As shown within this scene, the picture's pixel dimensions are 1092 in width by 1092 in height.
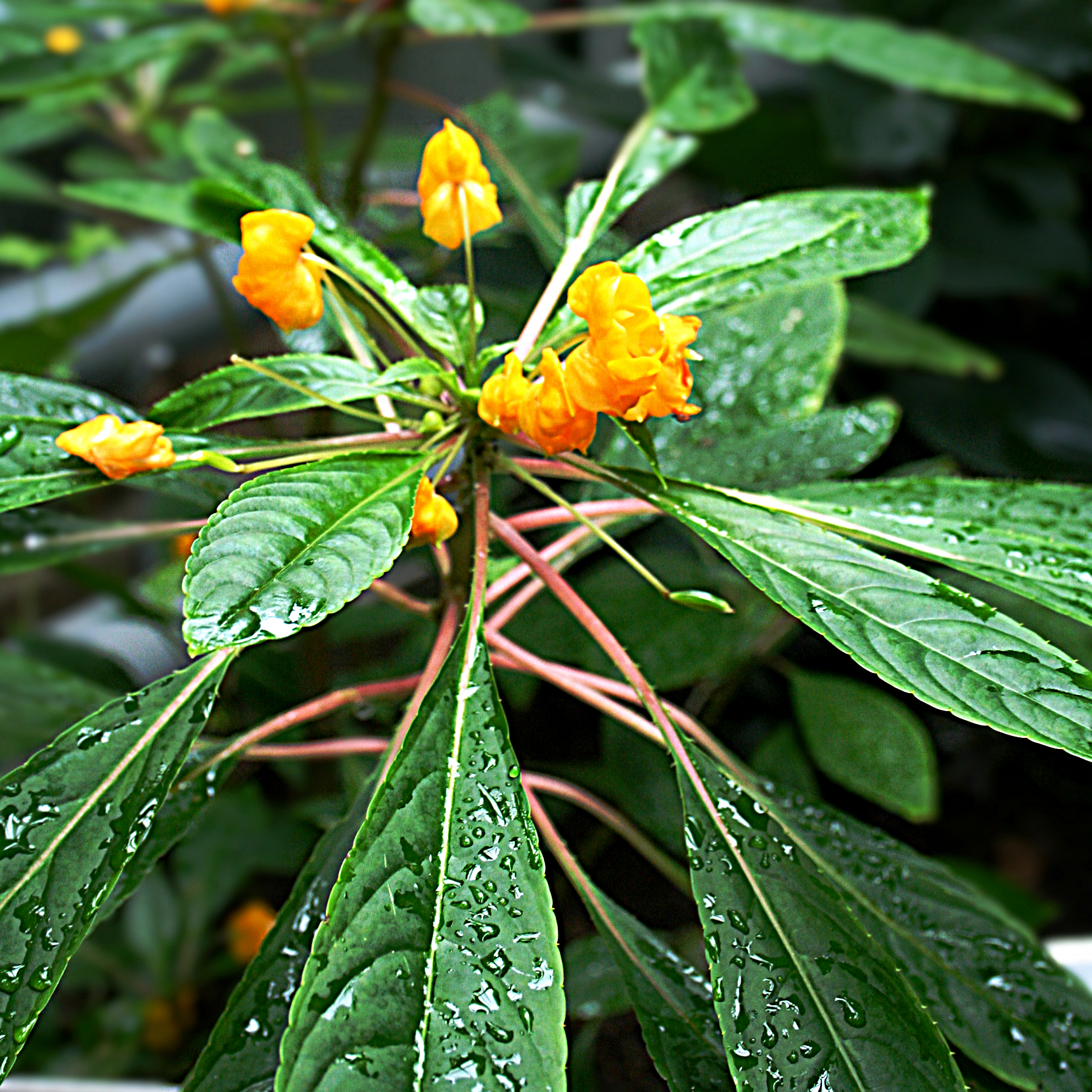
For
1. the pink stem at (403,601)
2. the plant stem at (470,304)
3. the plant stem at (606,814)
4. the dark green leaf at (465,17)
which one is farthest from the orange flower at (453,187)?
the dark green leaf at (465,17)

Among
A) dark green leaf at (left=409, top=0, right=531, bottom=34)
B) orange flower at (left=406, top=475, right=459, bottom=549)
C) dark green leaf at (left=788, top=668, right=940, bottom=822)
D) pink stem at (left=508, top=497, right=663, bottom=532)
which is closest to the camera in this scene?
orange flower at (left=406, top=475, right=459, bottom=549)

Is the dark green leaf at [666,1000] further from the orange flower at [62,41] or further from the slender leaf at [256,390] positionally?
the orange flower at [62,41]

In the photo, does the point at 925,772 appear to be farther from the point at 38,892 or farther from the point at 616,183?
the point at 38,892

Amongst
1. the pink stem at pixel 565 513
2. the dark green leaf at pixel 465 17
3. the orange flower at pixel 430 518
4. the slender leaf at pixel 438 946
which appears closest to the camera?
the slender leaf at pixel 438 946

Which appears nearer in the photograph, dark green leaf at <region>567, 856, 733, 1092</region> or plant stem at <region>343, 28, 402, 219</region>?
dark green leaf at <region>567, 856, 733, 1092</region>

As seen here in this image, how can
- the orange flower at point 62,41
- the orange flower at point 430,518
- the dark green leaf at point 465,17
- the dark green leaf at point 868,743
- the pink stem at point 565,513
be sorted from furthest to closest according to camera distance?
the orange flower at point 62,41
the dark green leaf at point 465,17
the dark green leaf at point 868,743
the pink stem at point 565,513
the orange flower at point 430,518

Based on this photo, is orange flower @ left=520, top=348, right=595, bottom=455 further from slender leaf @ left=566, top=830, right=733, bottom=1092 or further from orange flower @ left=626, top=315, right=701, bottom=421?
slender leaf @ left=566, top=830, right=733, bottom=1092

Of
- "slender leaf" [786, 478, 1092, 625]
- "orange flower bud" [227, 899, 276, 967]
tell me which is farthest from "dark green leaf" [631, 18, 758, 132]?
"orange flower bud" [227, 899, 276, 967]

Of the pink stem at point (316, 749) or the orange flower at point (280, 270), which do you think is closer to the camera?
the orange flower at point (280, 270)
